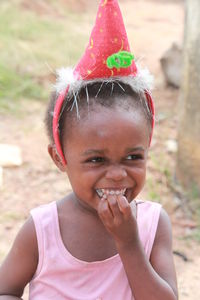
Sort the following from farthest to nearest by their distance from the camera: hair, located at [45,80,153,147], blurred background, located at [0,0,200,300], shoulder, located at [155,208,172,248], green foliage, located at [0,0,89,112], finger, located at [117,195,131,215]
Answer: green foliage, located at [0,0,89,112]
blurred background, located at [0,0,200,300]
shoulder, located at [155,208,172,248]
hair, located at [45,80,153,147]
finger, located at [117,195,131,215]

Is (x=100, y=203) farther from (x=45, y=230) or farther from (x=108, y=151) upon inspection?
(x=45, y=230)

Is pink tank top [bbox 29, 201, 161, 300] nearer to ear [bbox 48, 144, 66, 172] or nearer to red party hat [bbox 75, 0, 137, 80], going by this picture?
ear [bbox 48, 144, 66, 172]

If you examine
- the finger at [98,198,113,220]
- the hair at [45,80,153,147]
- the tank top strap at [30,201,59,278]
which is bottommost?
the tank top strap at [30,201,59,278]

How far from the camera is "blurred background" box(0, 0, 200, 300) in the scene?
12.1 ft

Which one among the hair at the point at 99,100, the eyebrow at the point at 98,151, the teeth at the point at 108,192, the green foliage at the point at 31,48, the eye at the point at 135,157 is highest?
the green foliage at the point at 31,48

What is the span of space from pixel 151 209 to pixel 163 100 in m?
4.16

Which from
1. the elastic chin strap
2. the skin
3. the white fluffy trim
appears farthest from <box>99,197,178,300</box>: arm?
the white fluffy trim

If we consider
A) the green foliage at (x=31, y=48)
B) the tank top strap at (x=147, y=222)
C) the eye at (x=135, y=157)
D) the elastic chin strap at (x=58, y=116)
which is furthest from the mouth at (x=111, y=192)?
the green foliage at (x=31, y=48)

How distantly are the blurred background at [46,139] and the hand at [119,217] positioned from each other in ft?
2.12

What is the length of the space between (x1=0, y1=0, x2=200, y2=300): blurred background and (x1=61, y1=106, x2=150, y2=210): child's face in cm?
42

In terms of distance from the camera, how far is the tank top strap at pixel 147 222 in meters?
2.11

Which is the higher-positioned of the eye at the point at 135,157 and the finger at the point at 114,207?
the eye at the point at 135,157

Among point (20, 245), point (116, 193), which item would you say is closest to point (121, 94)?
point (116, 193)

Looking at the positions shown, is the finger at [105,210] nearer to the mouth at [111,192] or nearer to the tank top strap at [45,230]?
the mouth at [111,192]
